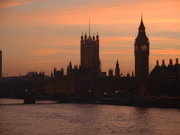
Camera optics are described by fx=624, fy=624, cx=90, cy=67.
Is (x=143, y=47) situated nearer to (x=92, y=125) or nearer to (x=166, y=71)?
(x=166, y=71)

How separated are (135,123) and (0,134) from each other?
29.9 feet

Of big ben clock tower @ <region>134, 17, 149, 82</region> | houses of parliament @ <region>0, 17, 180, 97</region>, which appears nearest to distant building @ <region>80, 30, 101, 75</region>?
houses of parliament @ <region>0, 17, 180, 97</region>

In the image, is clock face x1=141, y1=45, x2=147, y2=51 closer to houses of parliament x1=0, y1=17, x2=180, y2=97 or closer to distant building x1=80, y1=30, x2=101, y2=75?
houses of parliament x1=0, y1=17, x2=180, y2=97

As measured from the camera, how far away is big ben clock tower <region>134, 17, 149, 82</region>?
76.0 meters

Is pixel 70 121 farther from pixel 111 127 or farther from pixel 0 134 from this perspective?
pixel 0 134

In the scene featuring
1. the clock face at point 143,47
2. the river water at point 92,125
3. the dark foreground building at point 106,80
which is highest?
the clock face at point 143,47

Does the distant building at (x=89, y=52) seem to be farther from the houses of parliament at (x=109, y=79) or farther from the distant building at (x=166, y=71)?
the distant building at (x=166, y=71)

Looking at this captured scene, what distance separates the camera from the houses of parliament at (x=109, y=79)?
228 ft

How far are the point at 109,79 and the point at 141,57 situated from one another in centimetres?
643

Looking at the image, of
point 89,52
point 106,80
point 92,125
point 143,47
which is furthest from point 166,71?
point 92,125

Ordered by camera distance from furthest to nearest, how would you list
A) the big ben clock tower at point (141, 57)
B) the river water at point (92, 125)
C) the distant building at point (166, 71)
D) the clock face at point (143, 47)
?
1. the clock face at point (143, 47)
2. the big ben clock tower at point (141, 57)
3. the distant building at point (166, 71)
4. the river water at point (92, 125)

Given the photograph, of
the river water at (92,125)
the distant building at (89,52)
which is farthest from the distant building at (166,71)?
the river water at (92,125)

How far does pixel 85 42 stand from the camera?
326 feet

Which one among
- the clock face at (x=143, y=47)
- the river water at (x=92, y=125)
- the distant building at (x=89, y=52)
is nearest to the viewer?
the river water at (x=92, y=125)
